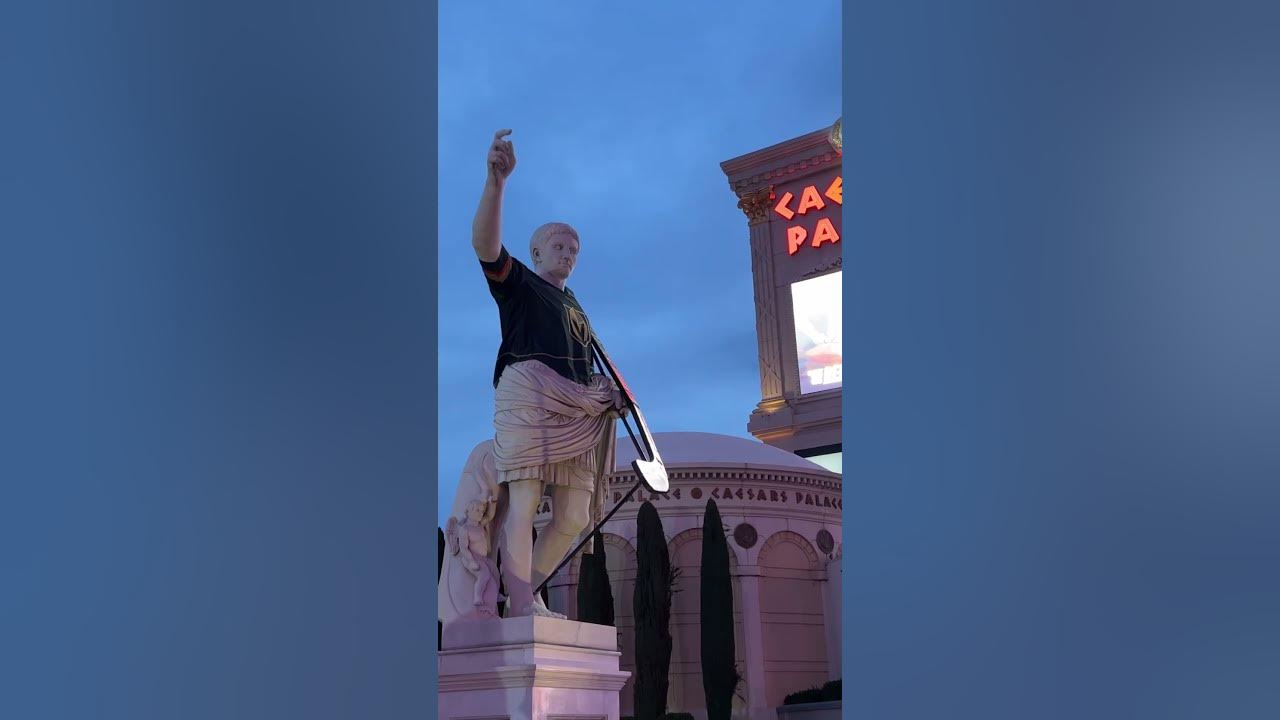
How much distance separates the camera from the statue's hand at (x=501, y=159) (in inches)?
186

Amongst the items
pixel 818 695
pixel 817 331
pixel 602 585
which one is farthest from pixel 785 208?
pixel 818 695

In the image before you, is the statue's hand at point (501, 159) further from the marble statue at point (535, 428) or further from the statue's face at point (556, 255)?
the statue's face at point (556, 255)

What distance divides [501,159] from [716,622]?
9.58 metres

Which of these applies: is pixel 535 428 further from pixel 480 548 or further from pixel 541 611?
pixel 541 611

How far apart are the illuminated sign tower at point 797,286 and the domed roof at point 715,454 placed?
3967mm

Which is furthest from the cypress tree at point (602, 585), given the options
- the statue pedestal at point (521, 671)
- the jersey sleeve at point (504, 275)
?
the jersey sleeve at point (504, 275)

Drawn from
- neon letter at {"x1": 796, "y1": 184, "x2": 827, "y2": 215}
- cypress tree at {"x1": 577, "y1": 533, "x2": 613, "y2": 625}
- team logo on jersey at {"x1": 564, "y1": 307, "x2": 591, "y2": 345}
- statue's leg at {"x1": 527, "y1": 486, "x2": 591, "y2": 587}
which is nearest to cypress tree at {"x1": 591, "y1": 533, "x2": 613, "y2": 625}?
cypress tree at {"x1": 577, "y1": 533, "x2": 613, "y2": 625}

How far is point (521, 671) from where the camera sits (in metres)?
5.32
